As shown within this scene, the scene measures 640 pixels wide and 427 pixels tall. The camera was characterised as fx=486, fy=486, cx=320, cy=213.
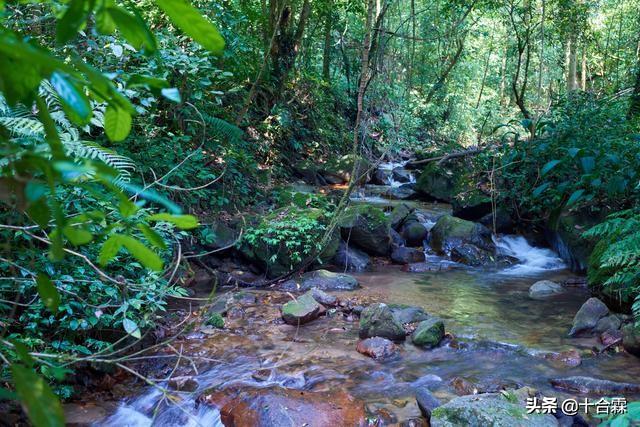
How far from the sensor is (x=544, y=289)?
262 inches

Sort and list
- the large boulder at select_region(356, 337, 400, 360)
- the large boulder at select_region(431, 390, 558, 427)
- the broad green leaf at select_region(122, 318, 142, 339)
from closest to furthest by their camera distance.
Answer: the broad green leaf at select_region(122, 318, 142, 339) → the large boulder at select_region(431, 390, 558, 427) → the large boulder at select_region(356, 337, 400, 360)

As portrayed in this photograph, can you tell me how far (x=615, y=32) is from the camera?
17.3 meters

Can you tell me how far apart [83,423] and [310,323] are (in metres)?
2.58

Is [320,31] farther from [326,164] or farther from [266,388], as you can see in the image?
[266,388]

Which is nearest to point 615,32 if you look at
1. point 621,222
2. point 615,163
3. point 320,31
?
point 320,31

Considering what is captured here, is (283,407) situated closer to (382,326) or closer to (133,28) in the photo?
(382,326)

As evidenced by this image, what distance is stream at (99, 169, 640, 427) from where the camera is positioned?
385 centimetres

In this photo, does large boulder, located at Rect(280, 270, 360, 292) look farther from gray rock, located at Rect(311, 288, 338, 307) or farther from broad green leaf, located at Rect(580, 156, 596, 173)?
broad green leaf, located at Rect(580, 156, 596, 173)

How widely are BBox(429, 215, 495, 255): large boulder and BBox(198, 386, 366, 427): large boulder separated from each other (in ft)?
17.4

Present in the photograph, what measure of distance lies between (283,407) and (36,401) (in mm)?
3329

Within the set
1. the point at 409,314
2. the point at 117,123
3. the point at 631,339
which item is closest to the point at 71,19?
the point at 117,123

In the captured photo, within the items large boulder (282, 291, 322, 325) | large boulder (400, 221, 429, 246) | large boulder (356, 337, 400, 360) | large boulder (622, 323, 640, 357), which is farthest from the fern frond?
large boulder (622, 323, 640, 357)

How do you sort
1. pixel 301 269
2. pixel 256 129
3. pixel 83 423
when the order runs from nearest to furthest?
pixel 83 423 < pixel 301 269 < pixel 256 129

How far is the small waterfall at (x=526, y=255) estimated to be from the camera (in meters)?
8.12
